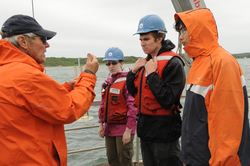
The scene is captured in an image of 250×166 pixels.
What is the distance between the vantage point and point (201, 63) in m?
1.59

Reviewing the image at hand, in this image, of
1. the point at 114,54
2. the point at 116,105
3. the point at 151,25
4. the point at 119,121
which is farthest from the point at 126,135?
the point at 151,25

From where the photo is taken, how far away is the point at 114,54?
310 cm

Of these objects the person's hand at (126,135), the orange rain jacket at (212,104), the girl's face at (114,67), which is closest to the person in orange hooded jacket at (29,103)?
the orange rain jacket at (212,104)

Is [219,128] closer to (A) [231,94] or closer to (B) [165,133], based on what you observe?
(A) [231,94]

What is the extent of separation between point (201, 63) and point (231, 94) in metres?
0.37

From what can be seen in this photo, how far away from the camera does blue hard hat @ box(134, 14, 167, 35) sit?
2.19 m

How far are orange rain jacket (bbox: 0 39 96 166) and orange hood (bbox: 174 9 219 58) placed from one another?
3.53ft

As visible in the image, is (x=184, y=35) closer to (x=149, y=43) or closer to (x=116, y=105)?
(x=149, y=43)

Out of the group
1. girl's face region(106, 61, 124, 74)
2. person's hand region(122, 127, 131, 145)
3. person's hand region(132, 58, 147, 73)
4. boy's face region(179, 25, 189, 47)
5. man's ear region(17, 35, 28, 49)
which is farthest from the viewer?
girl's face region(106, 61, 124, 74)

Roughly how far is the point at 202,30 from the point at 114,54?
1.71 m

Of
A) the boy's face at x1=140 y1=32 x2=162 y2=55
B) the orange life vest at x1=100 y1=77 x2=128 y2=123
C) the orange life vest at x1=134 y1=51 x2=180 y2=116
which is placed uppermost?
the boy's face at x1=140 y1=32 x2=162 y2=55

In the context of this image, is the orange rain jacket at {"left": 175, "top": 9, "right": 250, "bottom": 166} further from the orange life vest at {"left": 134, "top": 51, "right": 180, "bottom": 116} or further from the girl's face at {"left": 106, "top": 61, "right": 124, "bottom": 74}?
the girl's face at {"left": 106, "top": 61, "right": 124, "bottom": 74}

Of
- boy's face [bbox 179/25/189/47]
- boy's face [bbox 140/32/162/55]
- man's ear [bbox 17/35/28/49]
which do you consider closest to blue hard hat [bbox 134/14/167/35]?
boy's face [bbox 140/32/162/55]

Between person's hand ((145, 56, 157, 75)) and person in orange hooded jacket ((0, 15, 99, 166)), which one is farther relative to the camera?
person's hand ((145, 56, 157, 75))
